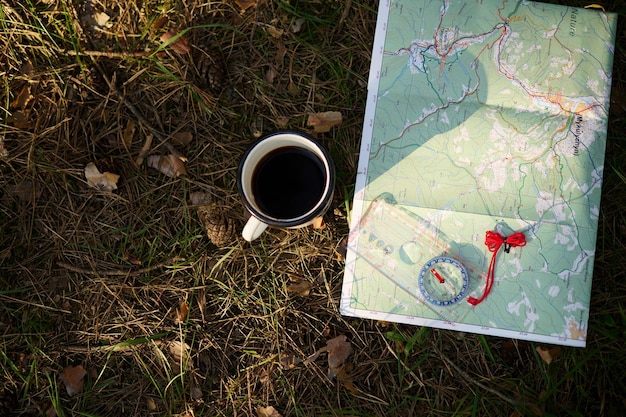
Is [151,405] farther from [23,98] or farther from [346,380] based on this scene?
[23,98]

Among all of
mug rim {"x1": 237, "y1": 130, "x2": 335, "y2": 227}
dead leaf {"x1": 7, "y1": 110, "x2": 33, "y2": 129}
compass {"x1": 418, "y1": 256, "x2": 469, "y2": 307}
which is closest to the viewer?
mug rim {"x1": 237, "y1": 130, "x2": 335, "y2": 227}

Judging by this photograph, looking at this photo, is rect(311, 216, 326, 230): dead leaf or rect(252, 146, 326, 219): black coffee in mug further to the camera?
rect(311, 216, 326, 230): dead leaf

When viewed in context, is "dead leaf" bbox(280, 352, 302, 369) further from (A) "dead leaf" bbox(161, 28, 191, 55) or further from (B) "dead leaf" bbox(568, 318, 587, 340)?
(A) "dead leaf" bbox(161, 28, 191, 55)

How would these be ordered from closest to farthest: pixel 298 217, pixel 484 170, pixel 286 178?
pixel 298 217, pixel 286 178, pixel 484 170

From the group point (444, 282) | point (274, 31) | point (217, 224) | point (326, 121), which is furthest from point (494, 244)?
point (274, 31)

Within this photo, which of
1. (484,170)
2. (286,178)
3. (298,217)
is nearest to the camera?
(298,217)

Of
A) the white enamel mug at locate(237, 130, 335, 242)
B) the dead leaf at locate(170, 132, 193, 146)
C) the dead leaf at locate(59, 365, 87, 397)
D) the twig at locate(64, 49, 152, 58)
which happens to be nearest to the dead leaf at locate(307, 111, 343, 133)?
the white enamel mug at locate(237, 130, 335, 242)

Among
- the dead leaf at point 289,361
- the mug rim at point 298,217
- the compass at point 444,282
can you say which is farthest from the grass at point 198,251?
the mug rim at point 298,217
